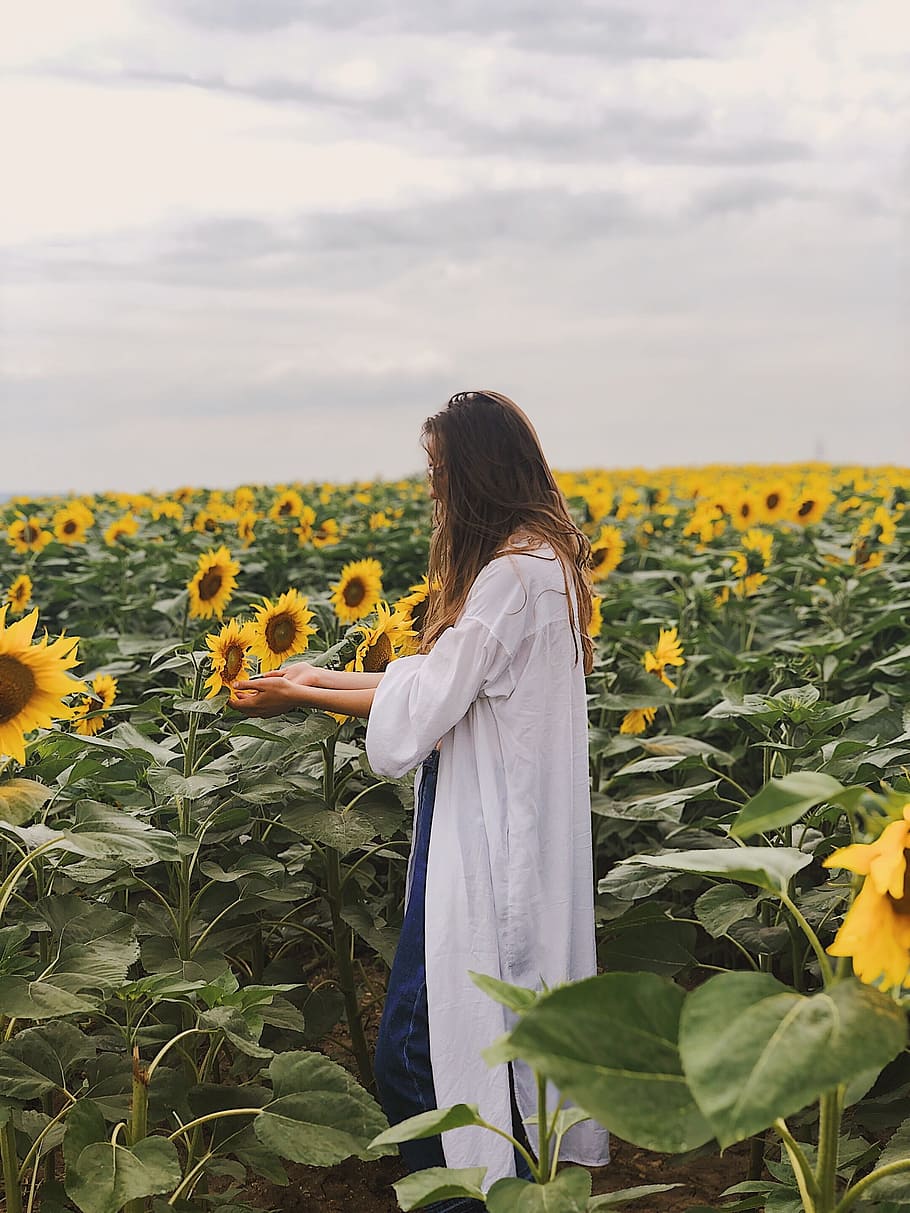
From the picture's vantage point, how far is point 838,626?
500 cm

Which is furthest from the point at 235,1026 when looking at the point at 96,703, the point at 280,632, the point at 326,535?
the point at 326,535

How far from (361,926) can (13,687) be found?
45.5 inches

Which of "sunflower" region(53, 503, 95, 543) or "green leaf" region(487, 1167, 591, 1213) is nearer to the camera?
"green leaf" region(487, 1167, 591, 1213)

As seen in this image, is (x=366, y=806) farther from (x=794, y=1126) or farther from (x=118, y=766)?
(x=794, y=1126)

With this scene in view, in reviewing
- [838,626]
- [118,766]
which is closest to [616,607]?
[838,626]

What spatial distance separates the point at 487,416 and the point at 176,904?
4.15ft

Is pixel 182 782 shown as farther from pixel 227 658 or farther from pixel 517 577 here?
pixel 517 577

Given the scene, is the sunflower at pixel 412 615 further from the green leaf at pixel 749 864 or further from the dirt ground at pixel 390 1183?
the green leaf at pixel 749 864

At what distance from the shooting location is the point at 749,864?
51.6 inches

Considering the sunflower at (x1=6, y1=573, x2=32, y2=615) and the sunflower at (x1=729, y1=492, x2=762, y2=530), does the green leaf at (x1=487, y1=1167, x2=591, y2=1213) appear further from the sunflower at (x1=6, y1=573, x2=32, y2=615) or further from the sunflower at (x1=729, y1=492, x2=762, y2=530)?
the sunflower at (x1=729, y1=492, x2=762, y2=530)

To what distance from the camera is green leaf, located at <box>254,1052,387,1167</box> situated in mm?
1685

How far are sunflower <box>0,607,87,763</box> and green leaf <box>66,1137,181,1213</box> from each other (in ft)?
1.77

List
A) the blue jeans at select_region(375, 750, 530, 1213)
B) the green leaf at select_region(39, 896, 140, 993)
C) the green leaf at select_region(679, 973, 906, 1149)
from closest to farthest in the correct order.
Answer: the green leaf at select_region(679, 973, 906, 1149)
the green leaf at select_region(39, 896, 140, 993)
the blue jeans at select_region(375, 750, 530, 1213)

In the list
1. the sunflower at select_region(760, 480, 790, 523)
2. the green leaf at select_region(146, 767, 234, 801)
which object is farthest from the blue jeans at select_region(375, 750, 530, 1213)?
the sunflower at select_region(760, 480, 790, 523)
